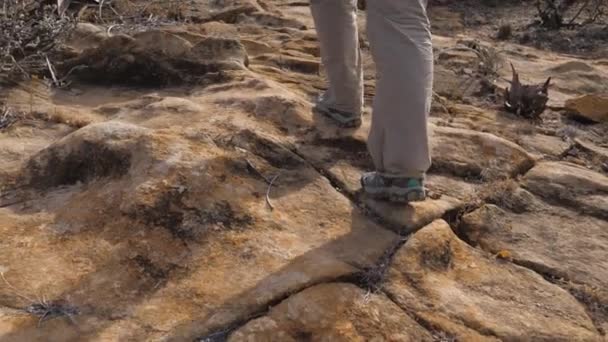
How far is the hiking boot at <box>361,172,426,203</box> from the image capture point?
2.39m

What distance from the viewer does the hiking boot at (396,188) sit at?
2.39m

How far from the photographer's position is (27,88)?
3373 millimetres

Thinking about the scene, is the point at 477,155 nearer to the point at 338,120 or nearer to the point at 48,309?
the point at 338,120

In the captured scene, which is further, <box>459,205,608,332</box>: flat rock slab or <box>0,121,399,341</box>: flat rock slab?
<box>459,205,608,332</box>: flat rock slab

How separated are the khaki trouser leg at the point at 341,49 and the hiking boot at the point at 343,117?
2cm

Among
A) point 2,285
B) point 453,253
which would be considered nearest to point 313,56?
point 453,253

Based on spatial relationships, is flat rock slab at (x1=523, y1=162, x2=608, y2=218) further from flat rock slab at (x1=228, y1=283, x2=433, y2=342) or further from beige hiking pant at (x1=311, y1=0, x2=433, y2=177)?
flat rock slab at (x1=228, y1=283, x2=433, y2=342)

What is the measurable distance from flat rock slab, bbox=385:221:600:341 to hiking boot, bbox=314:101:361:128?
0.76 m

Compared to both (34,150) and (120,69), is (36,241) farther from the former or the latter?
(120,69)

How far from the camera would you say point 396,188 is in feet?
7.88

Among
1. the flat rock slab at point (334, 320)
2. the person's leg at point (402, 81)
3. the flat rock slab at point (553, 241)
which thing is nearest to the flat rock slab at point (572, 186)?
the flat rock slab at point (553, 241)

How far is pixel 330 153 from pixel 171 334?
1.21 m

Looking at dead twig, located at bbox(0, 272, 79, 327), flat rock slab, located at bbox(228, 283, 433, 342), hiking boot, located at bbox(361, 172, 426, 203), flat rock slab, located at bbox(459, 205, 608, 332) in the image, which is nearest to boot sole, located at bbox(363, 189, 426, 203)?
hiking boot, located at bbox(361, 172, 426, 203)

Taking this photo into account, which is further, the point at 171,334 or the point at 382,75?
Result: the point at 382,75
